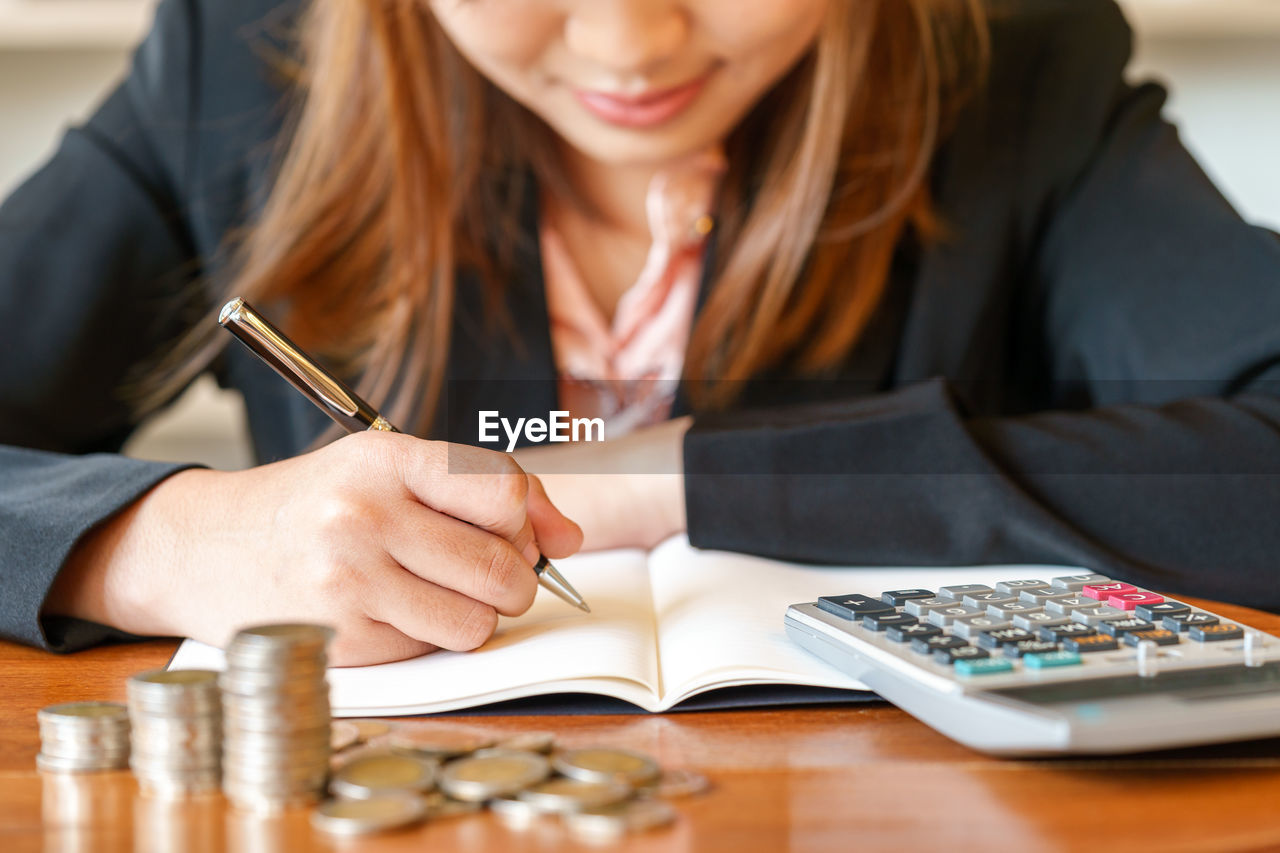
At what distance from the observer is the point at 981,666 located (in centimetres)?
43

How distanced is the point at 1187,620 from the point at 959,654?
0.12m

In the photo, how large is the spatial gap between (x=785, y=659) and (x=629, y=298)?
585 mm

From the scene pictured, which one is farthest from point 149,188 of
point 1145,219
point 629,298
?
point 1145,219

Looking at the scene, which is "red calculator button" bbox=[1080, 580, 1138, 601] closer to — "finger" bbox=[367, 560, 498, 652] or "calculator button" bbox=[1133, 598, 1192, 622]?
"calculator button" bbox=[1133, 598, 1192, 622]

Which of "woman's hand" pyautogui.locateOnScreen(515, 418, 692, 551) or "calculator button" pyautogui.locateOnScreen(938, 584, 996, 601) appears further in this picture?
"woman's hand" pyautogui.locateOnScreen(515, 418, 692, 551)

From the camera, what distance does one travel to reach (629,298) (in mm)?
1042

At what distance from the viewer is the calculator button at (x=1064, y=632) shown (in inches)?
18.1

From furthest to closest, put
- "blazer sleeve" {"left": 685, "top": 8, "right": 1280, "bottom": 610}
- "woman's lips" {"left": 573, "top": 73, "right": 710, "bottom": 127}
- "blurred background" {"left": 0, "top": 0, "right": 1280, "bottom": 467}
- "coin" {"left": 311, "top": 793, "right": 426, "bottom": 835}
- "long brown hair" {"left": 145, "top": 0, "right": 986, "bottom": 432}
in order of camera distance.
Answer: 1. "blurred background" {"left": 0, "top": 0, "right": 1280, "bottom": 467}
2. "long brown hair" {"left": 145, "top": 0, "right": 986, "bottom": 432}
3. "woman's lips" {"left": 573, "top": 73, "right": 710, "bottom": 127}
4. "blazer sleeve" {"left": 685, "top": 8, "right": 1280, "bottom": 610}
5. "coin" {"left": 311, "top": 793, "right": 426, "bottom": 835}

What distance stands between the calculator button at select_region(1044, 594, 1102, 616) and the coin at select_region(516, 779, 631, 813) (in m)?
0.22

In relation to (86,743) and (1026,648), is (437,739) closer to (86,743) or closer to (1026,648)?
(86,743)

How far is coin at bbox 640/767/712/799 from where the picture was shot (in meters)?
0.38

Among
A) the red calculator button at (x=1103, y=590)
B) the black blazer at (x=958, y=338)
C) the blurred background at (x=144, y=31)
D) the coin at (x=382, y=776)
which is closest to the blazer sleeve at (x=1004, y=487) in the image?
the black blazer at (x=958, y=338)

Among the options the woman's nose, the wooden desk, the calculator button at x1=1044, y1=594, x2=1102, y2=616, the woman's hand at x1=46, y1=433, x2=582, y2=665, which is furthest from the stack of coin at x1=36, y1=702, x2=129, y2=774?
the woman's nose

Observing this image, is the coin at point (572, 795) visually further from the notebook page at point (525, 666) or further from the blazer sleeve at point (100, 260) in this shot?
the blazer sleeve at point (100, 260)
